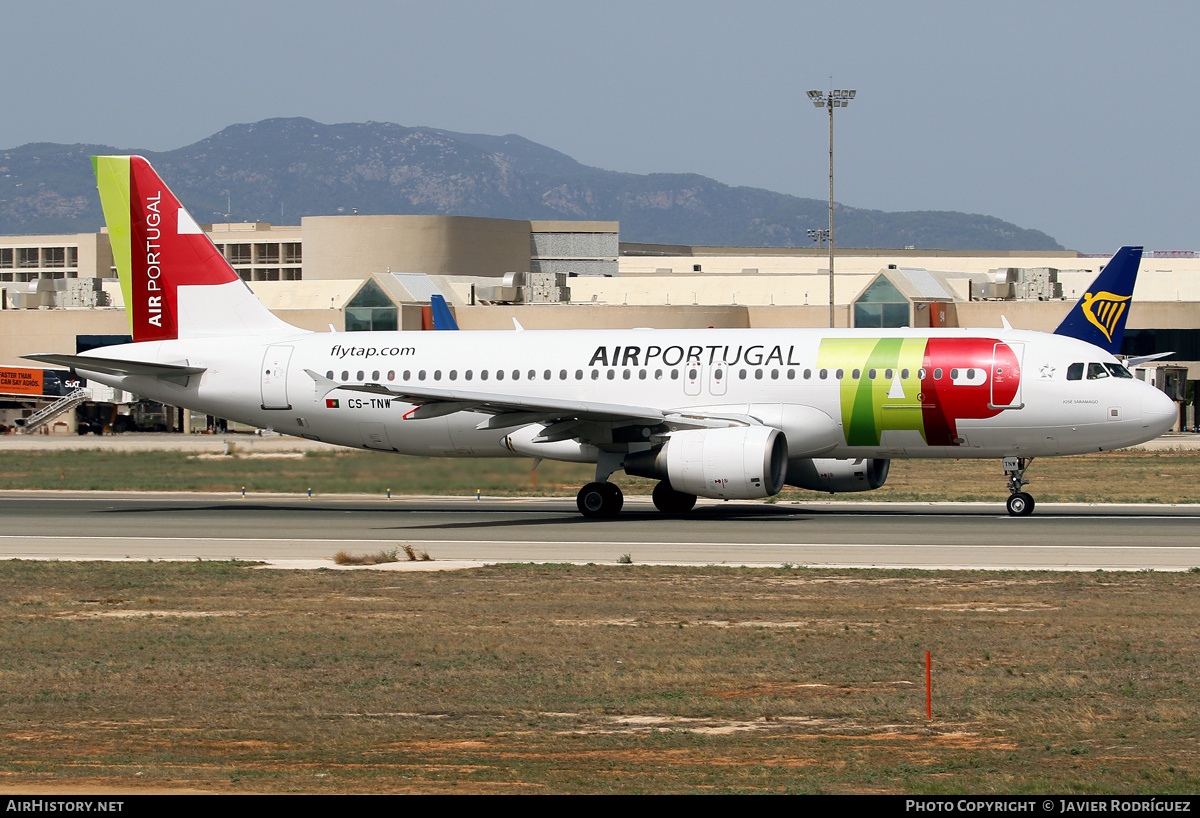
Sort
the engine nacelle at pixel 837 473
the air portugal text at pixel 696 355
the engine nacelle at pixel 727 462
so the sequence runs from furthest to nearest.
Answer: the engine nacelle at pixel 837 473, the air portugal text at pixel 696 355, the engine nacelle at pixel 727 462

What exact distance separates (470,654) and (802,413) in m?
17.4

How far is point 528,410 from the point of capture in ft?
107

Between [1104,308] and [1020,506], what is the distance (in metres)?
34.2

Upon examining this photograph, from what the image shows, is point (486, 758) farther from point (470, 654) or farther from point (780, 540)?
point (780, 540)

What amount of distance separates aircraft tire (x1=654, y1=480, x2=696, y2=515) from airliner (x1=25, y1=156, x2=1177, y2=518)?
1.9 inches

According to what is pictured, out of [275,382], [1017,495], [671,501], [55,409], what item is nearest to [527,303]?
[55,409]

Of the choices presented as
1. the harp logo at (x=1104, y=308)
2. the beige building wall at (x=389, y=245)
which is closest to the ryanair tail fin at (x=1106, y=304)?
the harp logo at (x=1104, y=308)

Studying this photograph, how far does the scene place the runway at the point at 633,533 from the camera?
26312mm

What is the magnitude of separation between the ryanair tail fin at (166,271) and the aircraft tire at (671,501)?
11.1 metres

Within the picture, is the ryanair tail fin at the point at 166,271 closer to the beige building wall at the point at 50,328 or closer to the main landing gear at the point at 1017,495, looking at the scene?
the main landing gear at the point at 1017,495

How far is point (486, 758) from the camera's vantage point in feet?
38.2

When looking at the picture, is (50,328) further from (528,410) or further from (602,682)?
(602,682)

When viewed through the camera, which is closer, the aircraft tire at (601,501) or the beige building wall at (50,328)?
the aircraft tire at (601,501)
